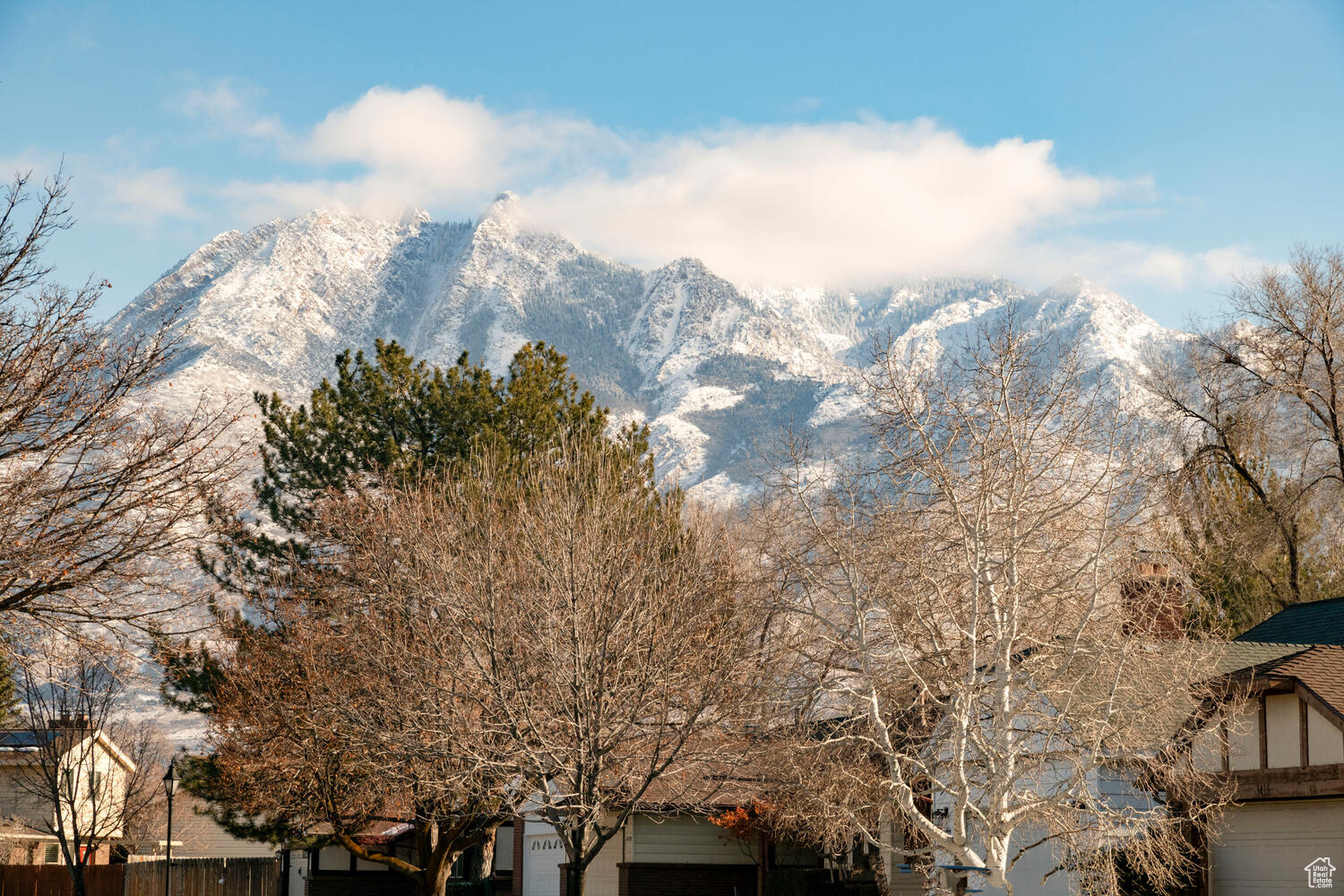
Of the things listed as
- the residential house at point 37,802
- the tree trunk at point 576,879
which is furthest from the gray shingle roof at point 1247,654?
the residential house at point 37,802

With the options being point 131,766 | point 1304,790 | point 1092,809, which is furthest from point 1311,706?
point 131,766

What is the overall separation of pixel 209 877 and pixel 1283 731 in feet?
97.8

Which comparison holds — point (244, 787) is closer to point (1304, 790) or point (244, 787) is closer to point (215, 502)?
point (215, 502)

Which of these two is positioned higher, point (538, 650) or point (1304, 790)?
point (538, 650)

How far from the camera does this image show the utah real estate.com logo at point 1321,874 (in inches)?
734

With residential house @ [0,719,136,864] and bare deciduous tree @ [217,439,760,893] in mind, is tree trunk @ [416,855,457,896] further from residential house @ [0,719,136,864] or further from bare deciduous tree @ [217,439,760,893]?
residential house @ [0,719,136,864]

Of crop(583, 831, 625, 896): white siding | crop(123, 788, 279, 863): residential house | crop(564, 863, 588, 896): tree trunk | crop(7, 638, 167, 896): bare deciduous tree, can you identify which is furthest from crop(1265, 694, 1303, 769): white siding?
crop(123, 788, 279, 863): residential house

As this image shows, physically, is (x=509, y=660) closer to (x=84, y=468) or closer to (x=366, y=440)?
(x=84, y=468)

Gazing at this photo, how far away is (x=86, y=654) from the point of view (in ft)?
48.5

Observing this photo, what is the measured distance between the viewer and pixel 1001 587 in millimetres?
16797

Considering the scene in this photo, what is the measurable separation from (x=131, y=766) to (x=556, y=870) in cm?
2819

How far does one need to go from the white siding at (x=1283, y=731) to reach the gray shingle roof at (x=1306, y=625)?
496 centimetres

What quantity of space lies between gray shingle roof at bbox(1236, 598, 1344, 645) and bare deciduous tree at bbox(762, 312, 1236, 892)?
23.0 feet

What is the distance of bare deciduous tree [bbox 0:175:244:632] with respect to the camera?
12.1 meters
